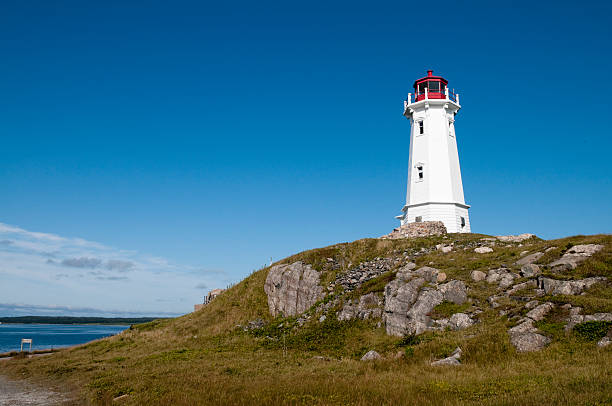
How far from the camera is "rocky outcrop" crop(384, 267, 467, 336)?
2534 centimetres

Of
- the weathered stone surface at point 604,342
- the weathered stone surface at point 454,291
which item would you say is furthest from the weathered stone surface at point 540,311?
the weathered stone surface at point 454,291

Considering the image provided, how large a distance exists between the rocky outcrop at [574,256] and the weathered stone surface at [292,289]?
1771cm

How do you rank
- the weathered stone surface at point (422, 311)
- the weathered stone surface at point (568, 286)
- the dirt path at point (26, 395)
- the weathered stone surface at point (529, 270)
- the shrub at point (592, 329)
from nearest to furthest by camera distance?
the shrub at point (592, 329), the dirt path at point (26, 395), the weathered stone surface at point (568, 286), the weathered stone surface at point (422, 311), the weathered stone surface at point (529, 270)

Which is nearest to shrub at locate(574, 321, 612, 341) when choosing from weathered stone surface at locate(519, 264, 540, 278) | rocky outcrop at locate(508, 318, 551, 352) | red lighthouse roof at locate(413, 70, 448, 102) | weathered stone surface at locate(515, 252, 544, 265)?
rocky outcrop at locate(508, 318, 551, 352)

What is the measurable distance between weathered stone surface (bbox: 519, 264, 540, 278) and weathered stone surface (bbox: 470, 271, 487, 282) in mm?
2148

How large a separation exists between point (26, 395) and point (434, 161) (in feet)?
139

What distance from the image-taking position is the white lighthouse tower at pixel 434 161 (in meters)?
47.9

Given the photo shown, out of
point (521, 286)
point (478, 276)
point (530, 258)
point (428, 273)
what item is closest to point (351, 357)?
point (428, 273)

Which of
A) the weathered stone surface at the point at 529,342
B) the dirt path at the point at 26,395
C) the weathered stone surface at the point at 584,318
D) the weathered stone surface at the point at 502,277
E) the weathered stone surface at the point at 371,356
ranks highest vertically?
the weathered stone surface at the point at 502,277

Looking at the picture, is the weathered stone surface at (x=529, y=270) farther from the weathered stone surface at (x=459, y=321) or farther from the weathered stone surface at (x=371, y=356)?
the weathered stone surface at (x=371, y=356)

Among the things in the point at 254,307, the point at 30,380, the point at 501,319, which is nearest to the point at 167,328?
the point at 254,307

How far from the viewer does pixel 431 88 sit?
52.4m

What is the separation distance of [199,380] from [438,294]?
1494 centimetres

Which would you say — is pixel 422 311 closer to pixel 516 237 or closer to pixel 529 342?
pixel 529 342
